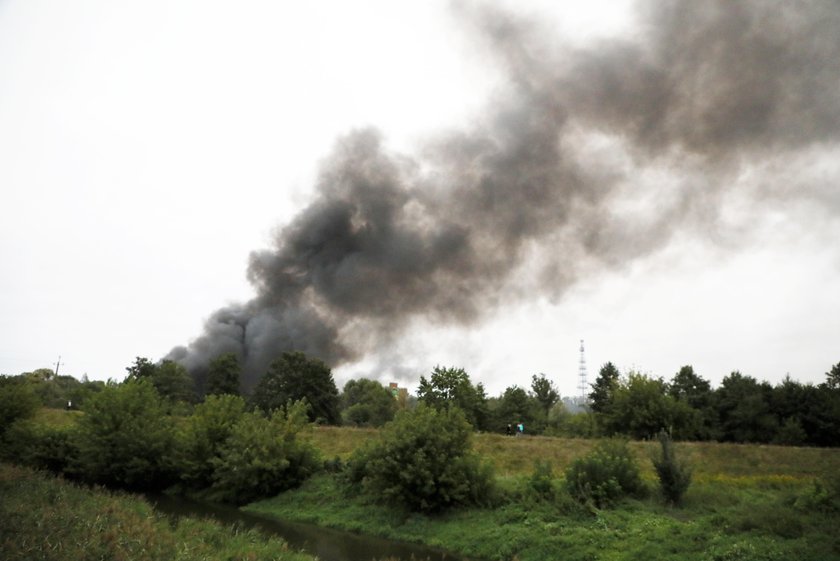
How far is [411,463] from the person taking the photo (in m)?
28.7

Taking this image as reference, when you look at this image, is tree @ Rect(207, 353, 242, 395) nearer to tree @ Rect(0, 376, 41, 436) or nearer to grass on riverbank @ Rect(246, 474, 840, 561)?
tree @ Rect(0, 376, 41, 436)

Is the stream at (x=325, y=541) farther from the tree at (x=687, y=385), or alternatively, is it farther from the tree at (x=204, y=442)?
the tree at (x=687, y=385)

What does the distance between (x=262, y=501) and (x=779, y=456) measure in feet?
111

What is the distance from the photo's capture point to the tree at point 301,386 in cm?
7106

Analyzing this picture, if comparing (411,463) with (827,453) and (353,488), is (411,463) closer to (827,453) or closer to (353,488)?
A: (353,488)

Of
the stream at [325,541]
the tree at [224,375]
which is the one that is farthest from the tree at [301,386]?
the stream at [325,541]

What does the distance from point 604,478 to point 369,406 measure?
215ft

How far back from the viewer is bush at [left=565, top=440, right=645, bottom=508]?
25.1 m

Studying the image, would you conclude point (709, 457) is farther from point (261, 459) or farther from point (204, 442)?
point (204, 442)

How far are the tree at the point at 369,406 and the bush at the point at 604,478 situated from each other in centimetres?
2750

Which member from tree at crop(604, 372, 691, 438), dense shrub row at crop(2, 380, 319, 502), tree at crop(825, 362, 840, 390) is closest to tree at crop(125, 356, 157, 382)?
dense shrub row at crop(2, 380, 319, 502)

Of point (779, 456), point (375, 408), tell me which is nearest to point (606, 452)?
point (779, 456)

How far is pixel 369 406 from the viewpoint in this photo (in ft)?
290

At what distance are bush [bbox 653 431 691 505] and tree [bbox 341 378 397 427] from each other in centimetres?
3012
